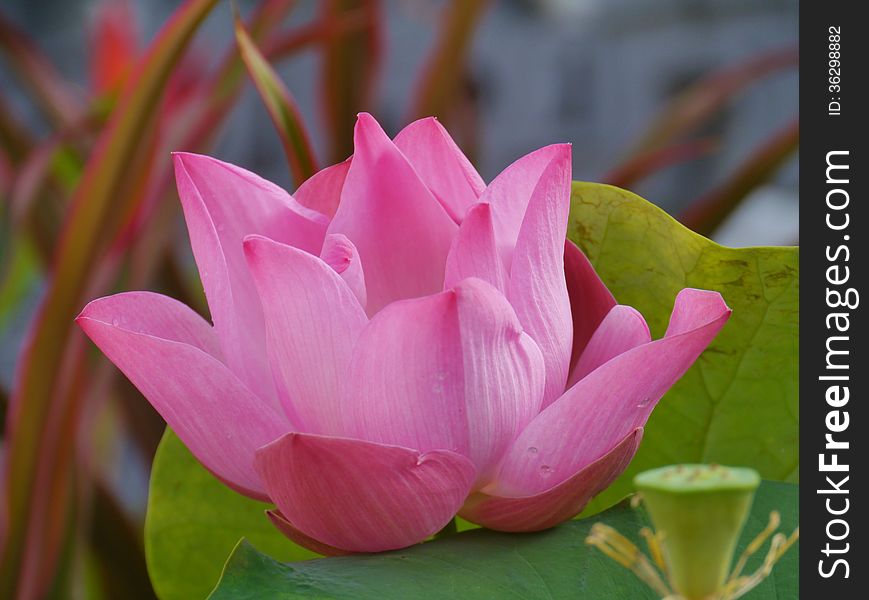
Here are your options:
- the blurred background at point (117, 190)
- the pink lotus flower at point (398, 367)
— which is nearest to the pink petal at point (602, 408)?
the pink lotus flower at point (398, 367)

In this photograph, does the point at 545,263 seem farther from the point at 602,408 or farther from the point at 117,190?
the point at 117,190

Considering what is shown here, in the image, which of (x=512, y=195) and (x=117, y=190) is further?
(x=117, y=190)

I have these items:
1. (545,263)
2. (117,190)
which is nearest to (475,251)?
(545,263)

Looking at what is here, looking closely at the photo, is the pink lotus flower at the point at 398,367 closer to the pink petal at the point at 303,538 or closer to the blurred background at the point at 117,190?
the pink petal at the point at 303,538

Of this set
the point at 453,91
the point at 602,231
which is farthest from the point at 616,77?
the point at 602,231

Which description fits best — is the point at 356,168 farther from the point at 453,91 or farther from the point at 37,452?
the point at 453,91

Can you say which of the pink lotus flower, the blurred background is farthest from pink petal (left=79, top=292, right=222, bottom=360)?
the blurred background
